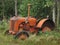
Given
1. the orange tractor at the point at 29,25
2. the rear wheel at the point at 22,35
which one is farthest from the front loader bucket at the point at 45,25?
the rear wheel at the point at 22,35

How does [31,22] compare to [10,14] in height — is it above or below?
above

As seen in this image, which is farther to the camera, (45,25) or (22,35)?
(45,25)

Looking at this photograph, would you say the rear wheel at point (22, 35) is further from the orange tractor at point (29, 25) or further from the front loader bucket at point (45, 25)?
the front loader bucket at point (45, 25)

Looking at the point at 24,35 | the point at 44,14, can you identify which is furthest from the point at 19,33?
the point at 44,14

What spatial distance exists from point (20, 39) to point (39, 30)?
7.06 ft

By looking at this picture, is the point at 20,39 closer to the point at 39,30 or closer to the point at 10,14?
the point at 39,30

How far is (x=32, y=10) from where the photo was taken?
2716cm

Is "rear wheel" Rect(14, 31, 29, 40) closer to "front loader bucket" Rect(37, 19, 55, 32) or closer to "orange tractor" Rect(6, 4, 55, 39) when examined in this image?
"orange tractor" Rect(6, 4, 55, 39)

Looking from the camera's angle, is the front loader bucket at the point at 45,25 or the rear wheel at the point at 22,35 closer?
the rear wheel at the point at 22,35

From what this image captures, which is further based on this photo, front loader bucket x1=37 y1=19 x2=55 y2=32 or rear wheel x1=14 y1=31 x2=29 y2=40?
front loader bucket x1=37 y1=19 x2=55 y2=32

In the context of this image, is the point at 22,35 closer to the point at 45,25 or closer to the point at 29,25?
the point at 29,25

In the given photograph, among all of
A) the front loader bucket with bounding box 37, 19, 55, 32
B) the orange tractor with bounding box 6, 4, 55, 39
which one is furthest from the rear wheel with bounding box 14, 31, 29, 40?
the front loader bucket with bounding box 37, 19, 55, 32

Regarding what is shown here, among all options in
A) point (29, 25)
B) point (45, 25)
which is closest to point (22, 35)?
point (29, 25)

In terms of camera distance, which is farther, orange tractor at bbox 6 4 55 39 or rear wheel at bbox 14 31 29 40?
orange tractor at bbox 6 4 55 39
